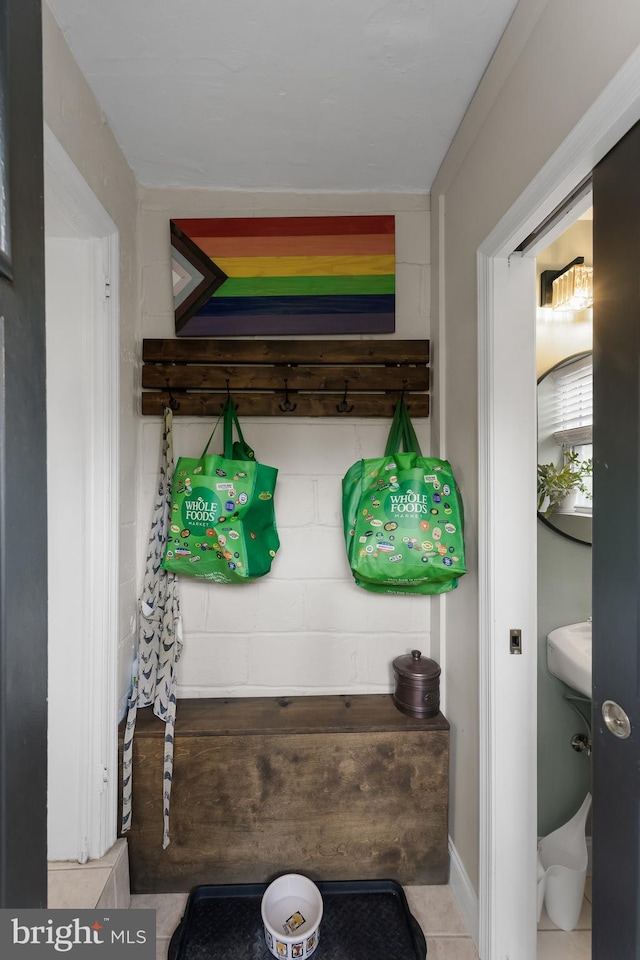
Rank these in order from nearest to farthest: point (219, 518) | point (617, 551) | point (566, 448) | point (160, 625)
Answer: point (617, 551) → point (219, 518) → point (160, 625) → point (566, 448)

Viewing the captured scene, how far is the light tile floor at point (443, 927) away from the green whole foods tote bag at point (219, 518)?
1.01 m

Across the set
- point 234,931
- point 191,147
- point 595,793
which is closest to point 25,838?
point 595,793

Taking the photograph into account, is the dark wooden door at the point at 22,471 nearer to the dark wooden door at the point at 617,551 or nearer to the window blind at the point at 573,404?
the dark wooden door at the point at 617,551

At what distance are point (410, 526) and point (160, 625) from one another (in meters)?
0.92

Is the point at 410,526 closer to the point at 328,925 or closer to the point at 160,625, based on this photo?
the point at 160,625

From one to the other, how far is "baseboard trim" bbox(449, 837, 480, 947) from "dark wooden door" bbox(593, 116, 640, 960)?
2.09 ft

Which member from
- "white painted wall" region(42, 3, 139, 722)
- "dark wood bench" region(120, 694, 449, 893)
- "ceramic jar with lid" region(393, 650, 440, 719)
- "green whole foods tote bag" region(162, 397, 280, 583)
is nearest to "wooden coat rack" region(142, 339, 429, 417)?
"white painted wall" region(42, 3, 139, 722)

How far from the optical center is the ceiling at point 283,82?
121 centimetres

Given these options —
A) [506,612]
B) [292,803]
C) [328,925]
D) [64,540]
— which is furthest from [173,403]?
[328,925]

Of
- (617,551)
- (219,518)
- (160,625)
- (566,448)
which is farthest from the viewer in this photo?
(566,448)

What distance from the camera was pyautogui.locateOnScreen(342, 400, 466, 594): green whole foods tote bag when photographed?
5.15ft

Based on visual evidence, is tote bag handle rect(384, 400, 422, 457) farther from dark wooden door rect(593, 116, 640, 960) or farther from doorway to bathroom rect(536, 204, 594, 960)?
dark wooden door rect(593, 116, 640, 960)

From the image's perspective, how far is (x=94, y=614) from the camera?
1555mm

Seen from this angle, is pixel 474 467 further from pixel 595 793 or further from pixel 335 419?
pixel 595 793
